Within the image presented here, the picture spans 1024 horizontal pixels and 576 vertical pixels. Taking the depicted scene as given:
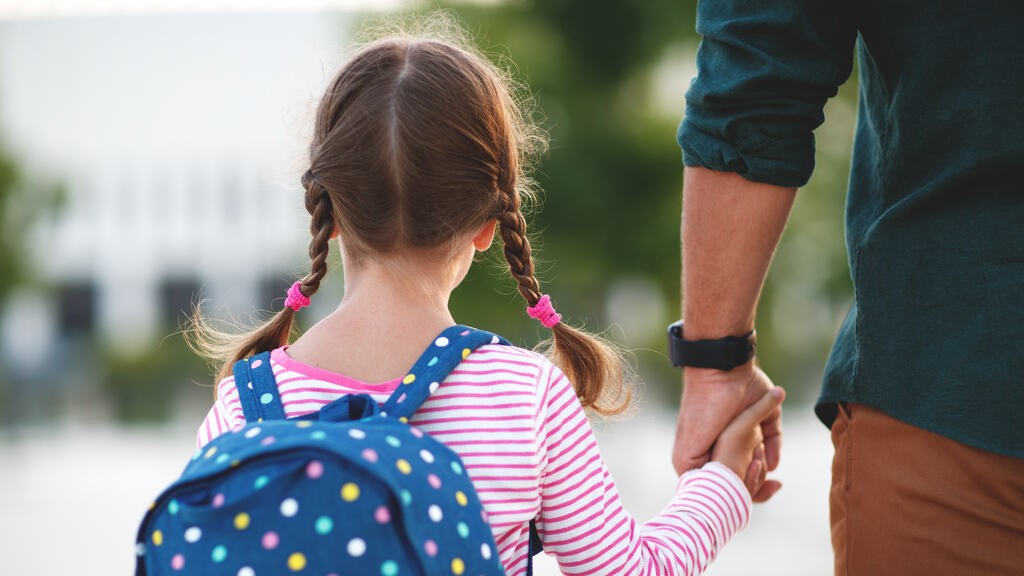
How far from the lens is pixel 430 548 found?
57.3 inches

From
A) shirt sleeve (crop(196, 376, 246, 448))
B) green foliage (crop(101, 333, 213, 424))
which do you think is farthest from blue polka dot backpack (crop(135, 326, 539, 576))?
green foliage (crop(101, 333, 213, 424))

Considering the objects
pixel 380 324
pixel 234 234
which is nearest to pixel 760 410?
pixel 380 324

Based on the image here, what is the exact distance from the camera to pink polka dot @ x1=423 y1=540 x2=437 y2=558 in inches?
A: 57.1

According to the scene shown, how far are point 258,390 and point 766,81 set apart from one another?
3.42ft

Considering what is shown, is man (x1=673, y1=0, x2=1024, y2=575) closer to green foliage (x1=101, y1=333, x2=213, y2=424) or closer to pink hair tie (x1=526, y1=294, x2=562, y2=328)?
pink hair tie (x1=526, y1=294, x2=562, y2=328)

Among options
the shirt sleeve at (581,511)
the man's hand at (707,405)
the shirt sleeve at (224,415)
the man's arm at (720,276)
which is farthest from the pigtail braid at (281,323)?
the man's hand at (707,405)

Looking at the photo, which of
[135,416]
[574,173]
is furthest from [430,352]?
[135,416]

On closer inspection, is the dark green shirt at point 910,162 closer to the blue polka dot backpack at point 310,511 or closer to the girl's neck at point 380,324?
the girl's neck at point 380,324

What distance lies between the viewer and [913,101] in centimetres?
184

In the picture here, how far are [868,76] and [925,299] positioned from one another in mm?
470

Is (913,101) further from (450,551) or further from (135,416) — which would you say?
(135,416)

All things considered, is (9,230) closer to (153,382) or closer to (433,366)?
(153,382)

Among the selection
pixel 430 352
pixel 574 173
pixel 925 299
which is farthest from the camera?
pixel 574 173

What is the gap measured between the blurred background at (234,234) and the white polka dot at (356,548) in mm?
844
